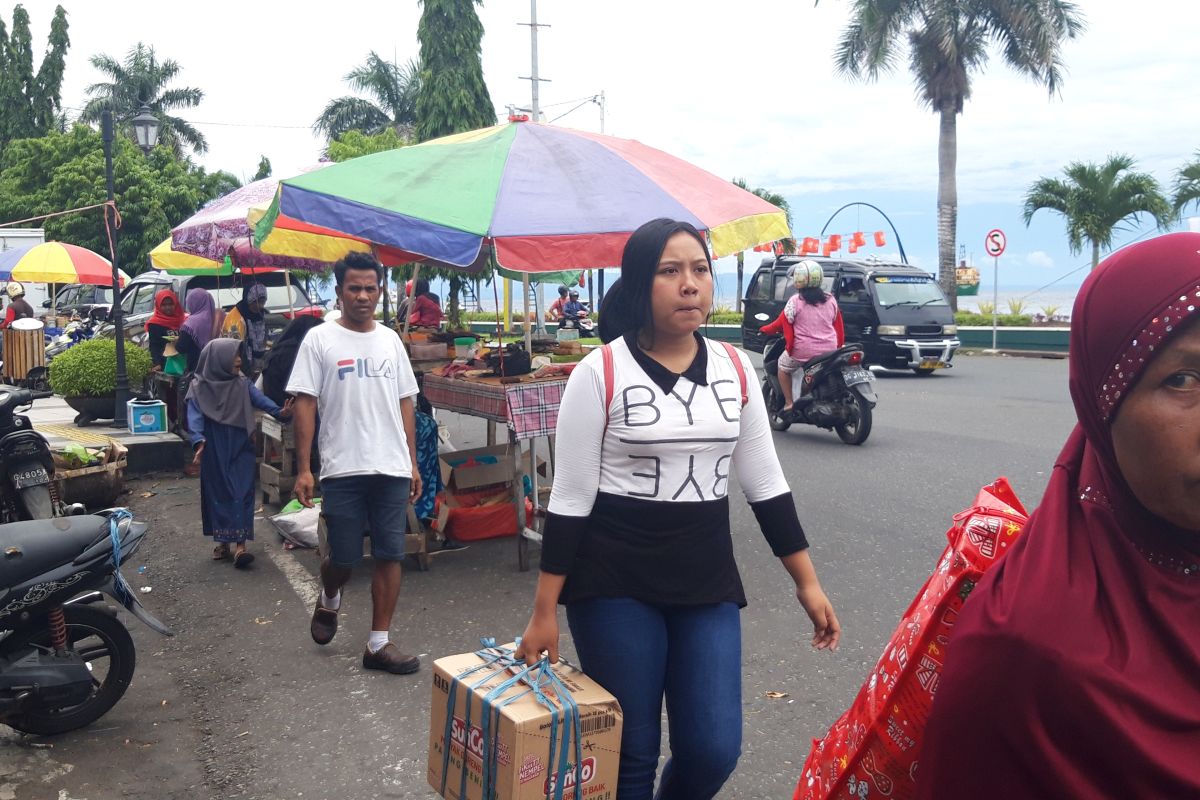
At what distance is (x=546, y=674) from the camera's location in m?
2.53

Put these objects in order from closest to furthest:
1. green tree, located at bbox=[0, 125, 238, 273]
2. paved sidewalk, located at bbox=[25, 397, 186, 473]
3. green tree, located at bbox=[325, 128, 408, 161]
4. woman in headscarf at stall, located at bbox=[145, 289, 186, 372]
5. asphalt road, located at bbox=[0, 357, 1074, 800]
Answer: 1. asphalt road, located at bbox=[0, 357, 1074, 800]
2. paved sidewalk, located at bbox=[25, 397, 186, 473]
3. woman in headscarf at stall, located at bbox=[145, 289, 186, 372]
4. green tree, located at bbox=[325, 128, 408, 161]
5. green tree, located at bbox=[0, 125, 238, 273]

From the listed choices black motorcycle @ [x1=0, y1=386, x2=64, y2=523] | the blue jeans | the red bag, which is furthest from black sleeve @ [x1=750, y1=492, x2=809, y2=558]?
black motorcycle @ [x1=0, y1=386, x2=64, y2=523]

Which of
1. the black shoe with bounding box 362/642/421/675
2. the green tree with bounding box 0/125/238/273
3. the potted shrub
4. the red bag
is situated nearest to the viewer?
the red bag

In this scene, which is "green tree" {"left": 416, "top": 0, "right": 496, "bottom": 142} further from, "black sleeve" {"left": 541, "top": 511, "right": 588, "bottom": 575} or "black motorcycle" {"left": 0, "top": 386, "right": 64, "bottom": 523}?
"black sleeve" {"left": 541, "top": 511, "right": 588, "bottom": 575}

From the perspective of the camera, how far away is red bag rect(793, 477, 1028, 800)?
1.57m

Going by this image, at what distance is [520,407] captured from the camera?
647 centimetres

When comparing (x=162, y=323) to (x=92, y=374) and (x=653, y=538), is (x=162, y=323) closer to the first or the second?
(x=92, y=374)

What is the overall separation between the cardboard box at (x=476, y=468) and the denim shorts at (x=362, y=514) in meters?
2.04

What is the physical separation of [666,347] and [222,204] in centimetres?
948

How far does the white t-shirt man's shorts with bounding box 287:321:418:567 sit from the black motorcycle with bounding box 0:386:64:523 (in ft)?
7.29

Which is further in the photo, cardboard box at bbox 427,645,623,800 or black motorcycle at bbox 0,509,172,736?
black motorcycle at bbox 0,509,172,736

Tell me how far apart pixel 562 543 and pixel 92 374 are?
35.2 feet

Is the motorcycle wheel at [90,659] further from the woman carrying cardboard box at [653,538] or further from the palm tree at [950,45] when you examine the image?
the palm tree at [950,45]

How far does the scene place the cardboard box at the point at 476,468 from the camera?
281 inches
